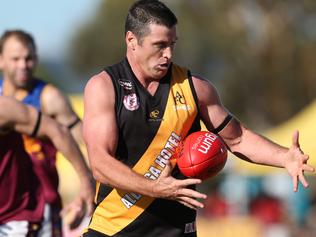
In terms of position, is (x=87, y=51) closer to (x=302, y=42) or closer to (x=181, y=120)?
(x=302, y=42)

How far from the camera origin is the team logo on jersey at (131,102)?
6754mm

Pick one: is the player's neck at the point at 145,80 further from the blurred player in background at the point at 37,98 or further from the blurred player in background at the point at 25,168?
the blurred player in background at the point at 37,98

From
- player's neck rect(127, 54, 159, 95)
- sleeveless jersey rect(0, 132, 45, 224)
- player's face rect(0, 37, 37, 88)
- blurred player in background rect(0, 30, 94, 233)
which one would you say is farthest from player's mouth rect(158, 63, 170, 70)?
player's face rect(0, 37, 37, 88)

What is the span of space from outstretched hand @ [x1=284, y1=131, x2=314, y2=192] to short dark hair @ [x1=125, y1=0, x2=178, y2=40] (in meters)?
1.25

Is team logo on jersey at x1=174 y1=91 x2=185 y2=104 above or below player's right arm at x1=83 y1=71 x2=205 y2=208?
above

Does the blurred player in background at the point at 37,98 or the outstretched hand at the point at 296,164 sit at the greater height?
the outstretched hand at the point at 296,164

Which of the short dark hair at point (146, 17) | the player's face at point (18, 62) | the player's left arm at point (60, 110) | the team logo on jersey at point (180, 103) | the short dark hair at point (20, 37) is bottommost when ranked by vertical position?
the player's left arm at point (60, 110)

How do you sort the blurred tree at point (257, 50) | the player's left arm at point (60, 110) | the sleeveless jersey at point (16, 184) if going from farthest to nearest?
the blurred tree at point (257, 50) < the player's left arm at point (60, 110) < the sleeveless jersey at point (16, 184)

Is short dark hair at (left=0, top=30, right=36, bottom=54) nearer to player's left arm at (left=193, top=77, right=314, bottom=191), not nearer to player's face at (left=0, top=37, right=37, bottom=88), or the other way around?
player's face at (left=0, top=37, right=37, bottom=88)

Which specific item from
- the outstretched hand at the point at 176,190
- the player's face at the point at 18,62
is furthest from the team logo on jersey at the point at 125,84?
the player's face at the point at 18,62

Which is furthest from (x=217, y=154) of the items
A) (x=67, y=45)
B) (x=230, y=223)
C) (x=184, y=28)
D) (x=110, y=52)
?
(x=67, y=45)

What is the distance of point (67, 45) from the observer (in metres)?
74.2

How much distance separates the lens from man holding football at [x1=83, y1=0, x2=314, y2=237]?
669 centimetres

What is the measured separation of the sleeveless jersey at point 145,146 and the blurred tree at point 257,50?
41.9 meters
